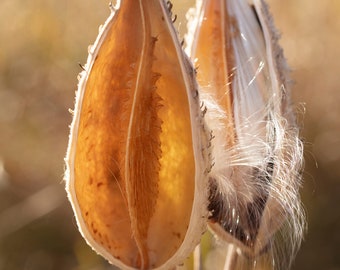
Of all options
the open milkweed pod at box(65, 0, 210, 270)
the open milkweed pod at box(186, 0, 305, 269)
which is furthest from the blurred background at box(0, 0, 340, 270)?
the open milkweed pod at box(65, 0, 210, 270)

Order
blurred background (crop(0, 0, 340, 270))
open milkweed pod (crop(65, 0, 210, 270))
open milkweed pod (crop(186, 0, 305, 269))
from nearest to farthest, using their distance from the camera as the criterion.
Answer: open milkweed pod (crop(65, 0, 210, 270))
open milkweed pod (crop(186, 0, 305, 269))
blurred background (crop(0, 0, 340, 270))

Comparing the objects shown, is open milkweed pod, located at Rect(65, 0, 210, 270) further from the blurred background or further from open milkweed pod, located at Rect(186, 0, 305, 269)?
the blurred background

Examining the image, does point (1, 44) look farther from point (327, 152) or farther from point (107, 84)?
point (107, 84)

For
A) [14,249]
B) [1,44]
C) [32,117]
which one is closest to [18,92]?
[32,117]

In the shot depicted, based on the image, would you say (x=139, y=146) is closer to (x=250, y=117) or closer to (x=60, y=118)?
(x=250, y=117)

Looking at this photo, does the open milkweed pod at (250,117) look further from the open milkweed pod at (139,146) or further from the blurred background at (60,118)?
the blurred background at (60,118)

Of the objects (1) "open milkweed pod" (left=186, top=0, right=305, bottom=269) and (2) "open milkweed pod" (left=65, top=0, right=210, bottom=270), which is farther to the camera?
(1) "open milkweed pod" (left=186, top=0, right=305, bottom=269)

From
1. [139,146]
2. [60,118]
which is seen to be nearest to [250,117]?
[139,146]
